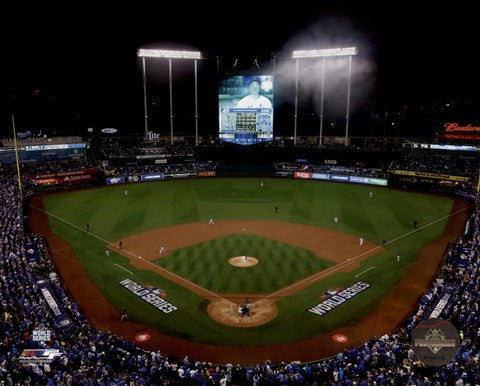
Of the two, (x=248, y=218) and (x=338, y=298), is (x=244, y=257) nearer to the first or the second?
(x=338, y=298)

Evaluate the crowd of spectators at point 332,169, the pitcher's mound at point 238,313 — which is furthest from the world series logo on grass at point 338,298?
the crowd of spectators at point 332,169

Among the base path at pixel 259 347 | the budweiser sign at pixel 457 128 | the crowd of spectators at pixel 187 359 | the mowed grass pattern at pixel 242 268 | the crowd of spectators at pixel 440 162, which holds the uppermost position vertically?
the budweiser sign at pixel 457 128

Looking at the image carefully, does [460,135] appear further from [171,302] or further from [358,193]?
[171,302]

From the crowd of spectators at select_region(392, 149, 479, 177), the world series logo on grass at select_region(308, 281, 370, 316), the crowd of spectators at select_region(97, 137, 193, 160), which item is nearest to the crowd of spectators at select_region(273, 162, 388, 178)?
the crowd of spectators at select_region(392, 149, 479, 177)

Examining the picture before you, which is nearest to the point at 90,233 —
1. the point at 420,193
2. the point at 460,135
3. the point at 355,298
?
the point at 355,298
